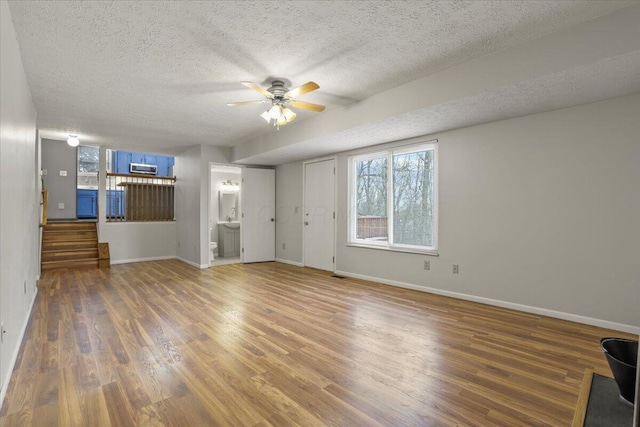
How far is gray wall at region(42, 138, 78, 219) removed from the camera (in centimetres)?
775

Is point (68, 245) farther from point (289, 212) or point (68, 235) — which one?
point (289, 212)

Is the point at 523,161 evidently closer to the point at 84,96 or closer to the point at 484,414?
the point at 484,414

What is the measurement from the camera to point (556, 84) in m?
2.67

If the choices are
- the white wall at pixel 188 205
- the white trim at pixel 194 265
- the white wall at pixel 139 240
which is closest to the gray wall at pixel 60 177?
the white wall at pixel 139 240

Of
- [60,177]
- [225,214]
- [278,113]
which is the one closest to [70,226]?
[60,177]

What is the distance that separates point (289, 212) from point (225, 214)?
2340 mm

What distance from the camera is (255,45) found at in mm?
2584

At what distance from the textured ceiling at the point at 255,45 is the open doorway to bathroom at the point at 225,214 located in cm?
409

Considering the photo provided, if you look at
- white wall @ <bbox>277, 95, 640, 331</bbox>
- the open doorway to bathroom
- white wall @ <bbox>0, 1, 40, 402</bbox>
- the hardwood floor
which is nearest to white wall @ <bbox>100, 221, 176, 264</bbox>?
the open doorway to bathroom

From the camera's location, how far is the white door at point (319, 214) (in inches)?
236

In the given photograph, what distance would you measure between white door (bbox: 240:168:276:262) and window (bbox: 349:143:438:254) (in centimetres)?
241

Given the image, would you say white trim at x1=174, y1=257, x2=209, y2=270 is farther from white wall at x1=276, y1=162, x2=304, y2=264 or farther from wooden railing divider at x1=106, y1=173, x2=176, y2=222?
white wall at x1=276, y1=162, x2=304, y2=264

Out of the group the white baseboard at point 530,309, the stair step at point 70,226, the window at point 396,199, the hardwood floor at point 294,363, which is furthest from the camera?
the stair step at point 70,226

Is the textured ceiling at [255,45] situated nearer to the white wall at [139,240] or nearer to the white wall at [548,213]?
the white wall at [548,213]
